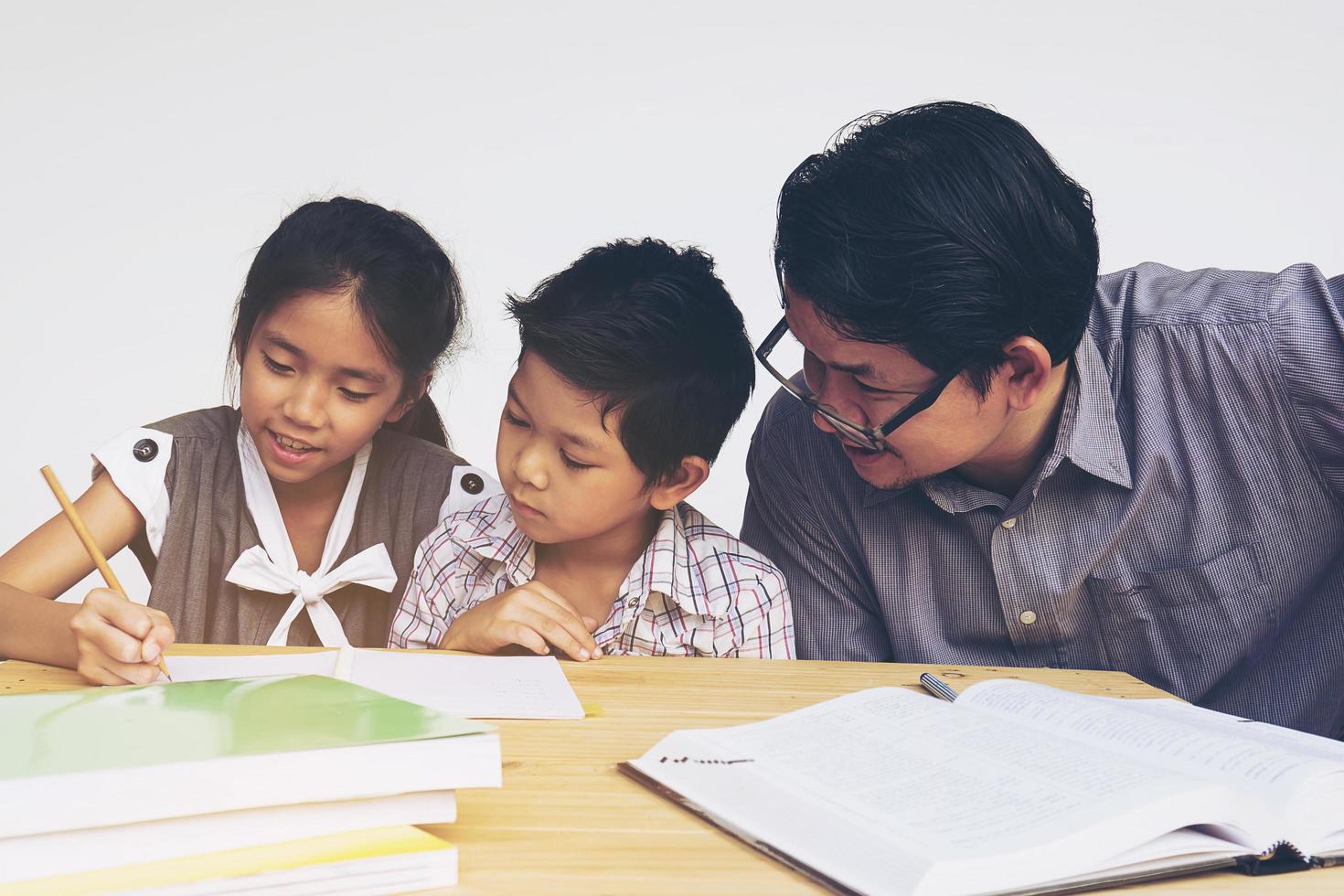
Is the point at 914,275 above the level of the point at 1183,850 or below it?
above

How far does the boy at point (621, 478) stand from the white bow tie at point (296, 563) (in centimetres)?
12

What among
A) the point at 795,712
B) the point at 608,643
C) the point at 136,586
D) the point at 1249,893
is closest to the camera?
the point at 1249,893

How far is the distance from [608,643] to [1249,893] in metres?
0.88

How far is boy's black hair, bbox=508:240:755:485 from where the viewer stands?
1.32 meters

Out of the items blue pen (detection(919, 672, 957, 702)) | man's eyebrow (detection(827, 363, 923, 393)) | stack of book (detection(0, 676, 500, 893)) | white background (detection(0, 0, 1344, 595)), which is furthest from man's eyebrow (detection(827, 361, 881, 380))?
white background (detection(0, 0, 1344, 595))

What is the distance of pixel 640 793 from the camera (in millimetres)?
722

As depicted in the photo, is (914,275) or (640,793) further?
(914,275)

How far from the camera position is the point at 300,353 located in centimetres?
143

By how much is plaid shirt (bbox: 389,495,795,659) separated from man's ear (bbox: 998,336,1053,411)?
0.37m

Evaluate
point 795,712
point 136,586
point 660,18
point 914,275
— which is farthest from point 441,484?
point 660,18

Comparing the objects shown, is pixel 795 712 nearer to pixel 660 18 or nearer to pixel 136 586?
pixel 136 586

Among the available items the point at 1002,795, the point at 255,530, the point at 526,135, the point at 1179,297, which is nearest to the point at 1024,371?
the point at 1179,297

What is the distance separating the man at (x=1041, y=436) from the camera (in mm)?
1207

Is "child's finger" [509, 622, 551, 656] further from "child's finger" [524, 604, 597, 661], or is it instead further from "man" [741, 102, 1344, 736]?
"man" [741, 102, 1344, 736]
